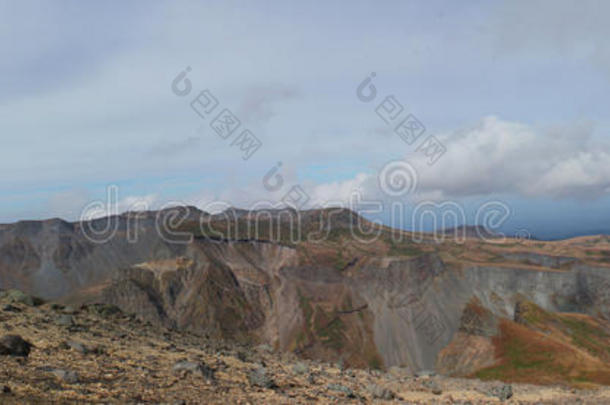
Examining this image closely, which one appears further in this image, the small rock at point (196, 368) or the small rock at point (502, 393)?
the small rock at point (502, 393)

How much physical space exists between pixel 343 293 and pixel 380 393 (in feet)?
276

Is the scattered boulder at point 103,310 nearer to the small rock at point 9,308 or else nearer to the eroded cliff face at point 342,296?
the small rock at point 9,308

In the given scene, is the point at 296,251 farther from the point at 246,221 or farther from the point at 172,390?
the point at 172,390

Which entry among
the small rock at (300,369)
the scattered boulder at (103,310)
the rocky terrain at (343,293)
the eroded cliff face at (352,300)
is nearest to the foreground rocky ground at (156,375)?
the small rock at (300,369)

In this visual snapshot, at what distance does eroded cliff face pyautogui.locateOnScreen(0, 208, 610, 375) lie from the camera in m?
79.0

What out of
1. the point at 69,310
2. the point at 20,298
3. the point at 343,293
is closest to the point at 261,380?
the point at 69,310

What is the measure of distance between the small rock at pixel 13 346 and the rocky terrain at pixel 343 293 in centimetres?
4091

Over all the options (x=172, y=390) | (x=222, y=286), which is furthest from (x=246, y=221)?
(x=172, y=390)

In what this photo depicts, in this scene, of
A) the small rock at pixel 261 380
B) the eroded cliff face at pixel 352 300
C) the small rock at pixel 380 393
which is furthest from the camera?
the eroded cliff face at pixel 352 300

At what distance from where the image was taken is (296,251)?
114125 mm

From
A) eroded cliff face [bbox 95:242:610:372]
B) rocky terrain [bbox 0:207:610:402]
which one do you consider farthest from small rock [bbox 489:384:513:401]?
eroded cliff face [bbox 95:242:610:372]

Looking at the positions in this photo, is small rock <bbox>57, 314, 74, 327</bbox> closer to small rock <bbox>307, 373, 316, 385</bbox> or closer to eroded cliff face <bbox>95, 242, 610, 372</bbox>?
small rock <bbox>307, 373, 316, 385</bbox>

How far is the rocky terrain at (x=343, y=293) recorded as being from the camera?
6931 centimetres

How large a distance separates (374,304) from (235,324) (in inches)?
1114
